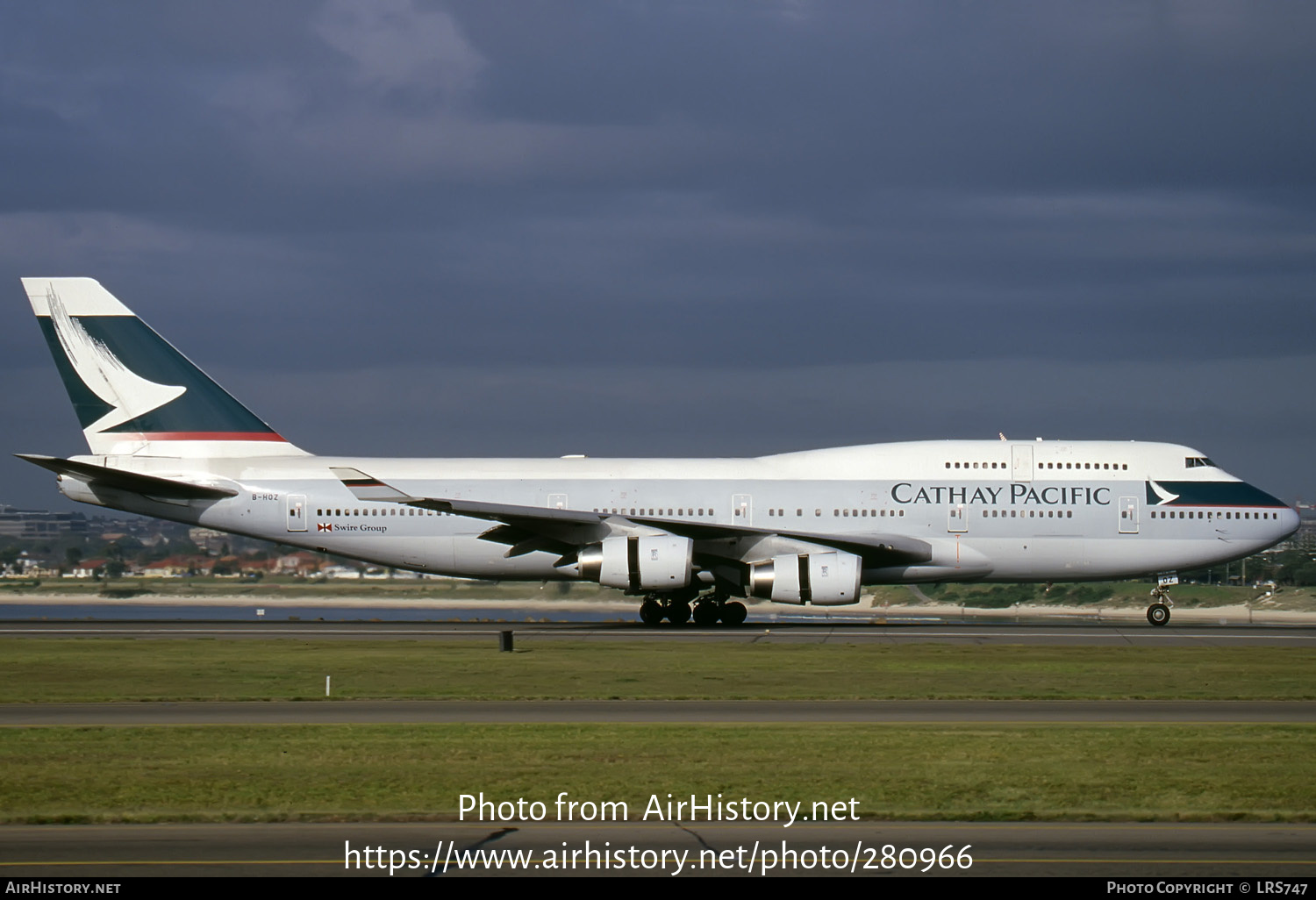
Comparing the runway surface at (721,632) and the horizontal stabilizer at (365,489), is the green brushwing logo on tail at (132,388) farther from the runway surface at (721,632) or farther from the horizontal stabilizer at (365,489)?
the runway surface at (721,632)

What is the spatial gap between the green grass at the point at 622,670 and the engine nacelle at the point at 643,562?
4.31 meters

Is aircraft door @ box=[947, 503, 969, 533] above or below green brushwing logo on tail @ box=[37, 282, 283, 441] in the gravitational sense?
below

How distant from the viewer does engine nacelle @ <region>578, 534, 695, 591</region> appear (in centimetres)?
3488

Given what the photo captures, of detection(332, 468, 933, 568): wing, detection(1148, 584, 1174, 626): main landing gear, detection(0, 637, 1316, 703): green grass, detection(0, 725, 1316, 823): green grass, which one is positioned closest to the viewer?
detection(0, 725, 1316, 823): green grass

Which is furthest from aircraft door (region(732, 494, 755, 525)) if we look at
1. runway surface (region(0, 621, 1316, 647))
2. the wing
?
runway surface (region(0, 621, 1316, 647))

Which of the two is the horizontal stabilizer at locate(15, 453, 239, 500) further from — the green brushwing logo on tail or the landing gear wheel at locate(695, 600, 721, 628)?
the landing gear wheel at locate(695, 600, 721, 628)

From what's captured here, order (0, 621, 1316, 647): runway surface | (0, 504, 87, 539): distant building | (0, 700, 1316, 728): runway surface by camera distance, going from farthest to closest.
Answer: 1. (0, 504, 87, 539): distant building
2. (0, 621, 1316, 647): runway surface
3. (0, 700, 1316, 728): runway surface

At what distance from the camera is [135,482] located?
38.0m

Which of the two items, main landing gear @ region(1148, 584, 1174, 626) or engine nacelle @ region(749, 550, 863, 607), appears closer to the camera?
engine nacelle @ region(749, 550, 863, 607)

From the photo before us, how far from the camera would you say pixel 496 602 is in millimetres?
49562

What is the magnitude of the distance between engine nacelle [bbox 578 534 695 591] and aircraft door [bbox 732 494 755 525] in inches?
127

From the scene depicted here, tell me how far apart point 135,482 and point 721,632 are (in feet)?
55.0

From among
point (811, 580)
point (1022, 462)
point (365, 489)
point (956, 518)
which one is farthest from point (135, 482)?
point (1022, 462)

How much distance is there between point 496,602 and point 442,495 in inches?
455
